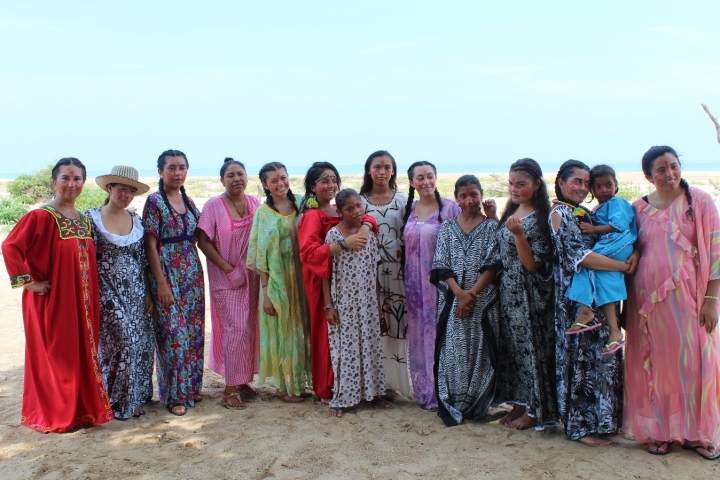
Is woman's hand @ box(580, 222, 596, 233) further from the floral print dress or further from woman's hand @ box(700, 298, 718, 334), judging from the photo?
the floral print dress

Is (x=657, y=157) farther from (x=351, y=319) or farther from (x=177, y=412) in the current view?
(x=177, y=412)

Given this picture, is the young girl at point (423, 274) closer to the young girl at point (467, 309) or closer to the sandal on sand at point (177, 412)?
the young girl at point (467, 309)

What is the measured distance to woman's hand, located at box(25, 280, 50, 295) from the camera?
447cm

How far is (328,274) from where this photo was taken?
15.7ft

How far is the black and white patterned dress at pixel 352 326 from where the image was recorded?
4.83 metres

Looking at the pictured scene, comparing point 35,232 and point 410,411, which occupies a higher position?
point 35,232

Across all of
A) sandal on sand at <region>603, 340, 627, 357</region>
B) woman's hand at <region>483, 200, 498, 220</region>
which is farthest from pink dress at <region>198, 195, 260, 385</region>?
sandal on sand at <region>603, 340, 627, 357</region>

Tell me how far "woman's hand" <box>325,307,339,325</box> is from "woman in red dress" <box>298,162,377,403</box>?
0.48ft

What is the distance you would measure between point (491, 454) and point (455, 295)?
1.12m

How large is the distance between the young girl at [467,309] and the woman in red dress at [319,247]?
27.3 inches

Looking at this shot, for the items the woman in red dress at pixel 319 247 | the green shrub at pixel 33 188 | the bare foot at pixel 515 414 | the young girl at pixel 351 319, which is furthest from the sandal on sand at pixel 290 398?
the green shrub at pixel 33 188

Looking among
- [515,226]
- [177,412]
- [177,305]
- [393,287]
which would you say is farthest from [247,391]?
[515,226]

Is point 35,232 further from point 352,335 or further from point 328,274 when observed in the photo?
point 352,335

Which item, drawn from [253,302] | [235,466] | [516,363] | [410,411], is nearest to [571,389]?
[516,363]
